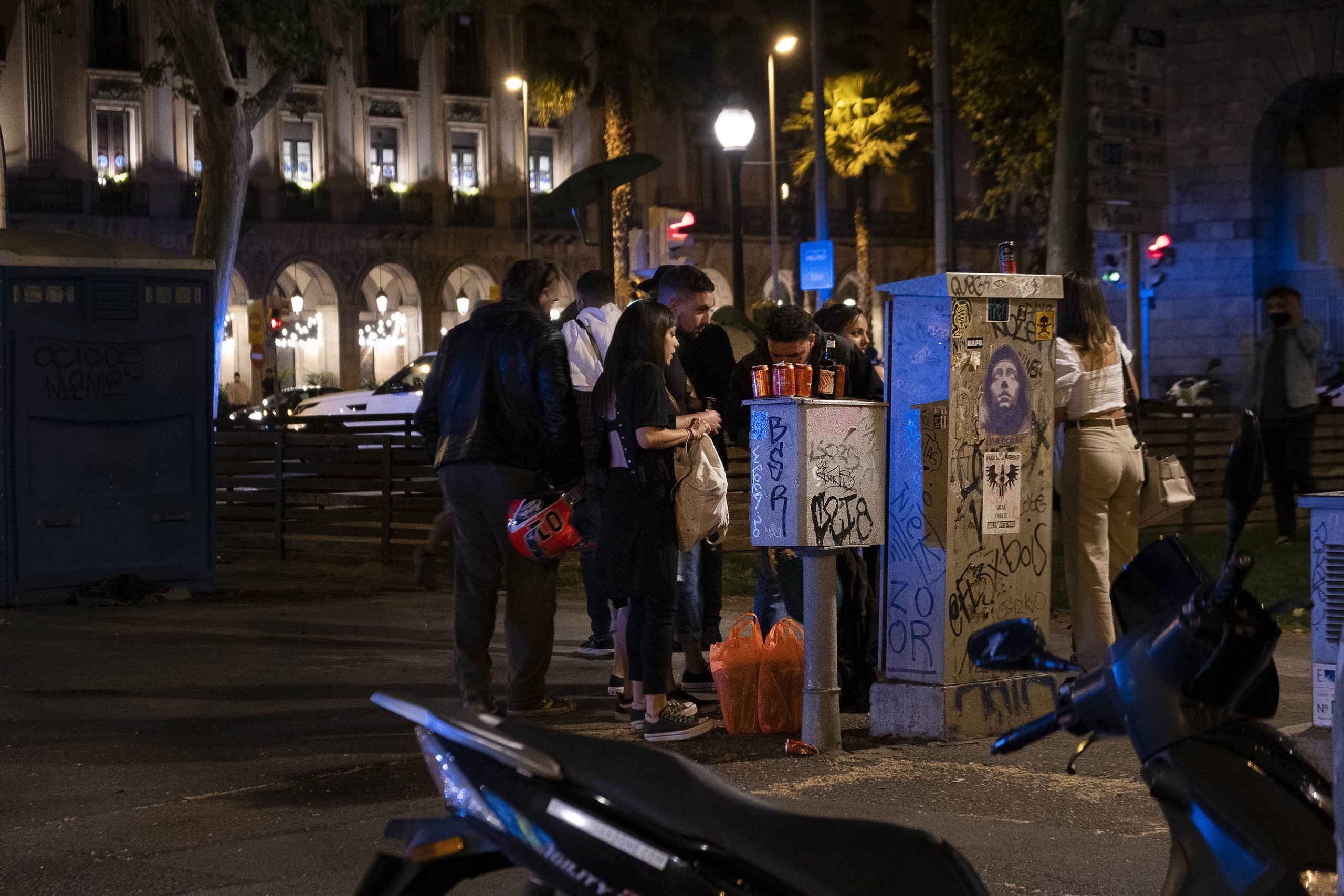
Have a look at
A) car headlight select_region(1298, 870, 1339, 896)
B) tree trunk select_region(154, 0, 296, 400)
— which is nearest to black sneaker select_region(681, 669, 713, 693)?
car headlight select_region(1298, 870, 1339, 896)

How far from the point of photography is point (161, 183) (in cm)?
4931

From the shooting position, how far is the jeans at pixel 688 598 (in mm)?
7723

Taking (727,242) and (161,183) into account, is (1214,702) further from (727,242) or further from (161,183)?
(727,242)

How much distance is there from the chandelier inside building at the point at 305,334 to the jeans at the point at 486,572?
46.6 metres

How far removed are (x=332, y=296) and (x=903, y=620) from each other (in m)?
47.5

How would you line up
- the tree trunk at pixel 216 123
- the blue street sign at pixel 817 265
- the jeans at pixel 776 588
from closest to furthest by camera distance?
the jeans at pixel 776 588, the tree trunk at pixel 216 123, the blue street sign at pixel 817 265

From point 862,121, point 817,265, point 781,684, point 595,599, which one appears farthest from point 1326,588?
point 862,121

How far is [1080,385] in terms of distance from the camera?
7605 millimetres

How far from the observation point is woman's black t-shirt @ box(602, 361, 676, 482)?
21.3ft

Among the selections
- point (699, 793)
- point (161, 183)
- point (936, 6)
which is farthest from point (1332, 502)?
point (161, 183)

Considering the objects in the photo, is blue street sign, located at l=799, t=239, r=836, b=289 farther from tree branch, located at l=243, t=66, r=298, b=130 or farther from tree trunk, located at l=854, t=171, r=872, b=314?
tree trunk, located at l=854, t=171, r=872, b=314

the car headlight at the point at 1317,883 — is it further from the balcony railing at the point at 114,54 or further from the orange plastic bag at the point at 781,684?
the balcony railing at the point at 114,54

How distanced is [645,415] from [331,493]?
8159 mm

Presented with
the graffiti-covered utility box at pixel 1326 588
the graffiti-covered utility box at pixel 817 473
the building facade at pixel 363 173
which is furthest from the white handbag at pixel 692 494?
the building facade at pixel 363 173
